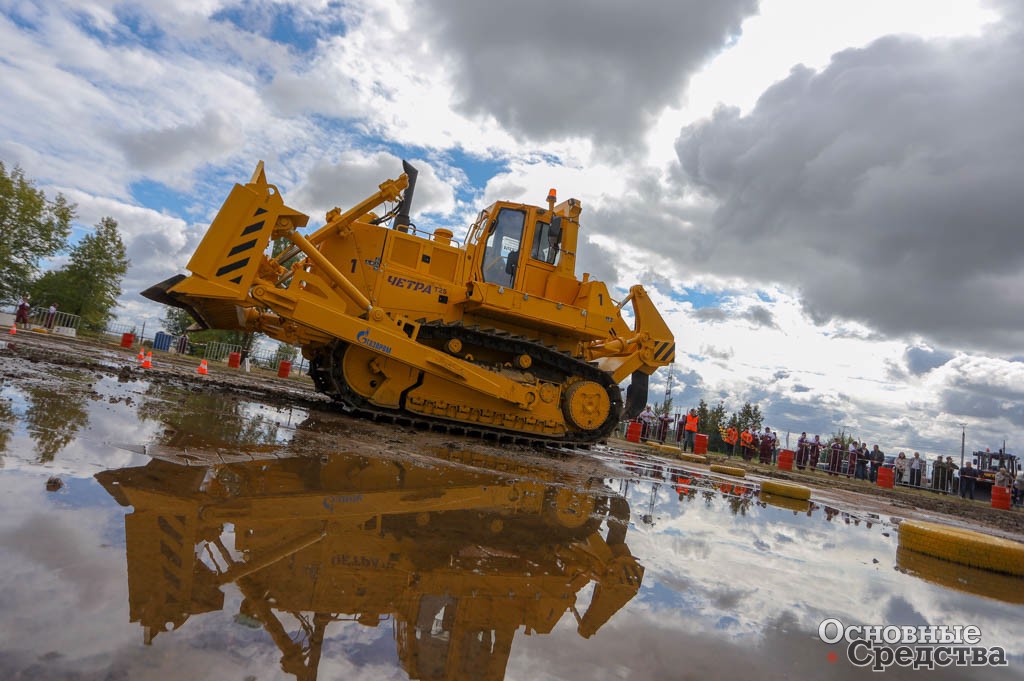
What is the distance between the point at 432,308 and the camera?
961 cm

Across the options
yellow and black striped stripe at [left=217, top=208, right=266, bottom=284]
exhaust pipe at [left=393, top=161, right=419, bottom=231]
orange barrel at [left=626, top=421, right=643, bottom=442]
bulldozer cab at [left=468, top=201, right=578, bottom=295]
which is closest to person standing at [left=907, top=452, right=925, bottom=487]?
orange barrel at [left=626, top=421, right=643, bottom=442]

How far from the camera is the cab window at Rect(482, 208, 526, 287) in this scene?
998 cm

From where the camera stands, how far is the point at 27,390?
536cm

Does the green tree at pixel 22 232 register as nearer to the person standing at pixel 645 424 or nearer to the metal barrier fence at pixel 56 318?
the metal barrier fence at pixel 56 318

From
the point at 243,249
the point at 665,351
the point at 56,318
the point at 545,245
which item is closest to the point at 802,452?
the point at 665,351

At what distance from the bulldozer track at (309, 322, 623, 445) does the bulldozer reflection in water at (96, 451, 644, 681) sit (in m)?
4.85

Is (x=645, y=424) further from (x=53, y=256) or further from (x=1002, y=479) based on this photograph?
(x=53, y=256)

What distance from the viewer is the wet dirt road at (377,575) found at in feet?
5.39

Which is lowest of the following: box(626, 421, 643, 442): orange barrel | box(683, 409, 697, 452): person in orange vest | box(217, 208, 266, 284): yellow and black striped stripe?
box(626, 421, 643, 442): orange barrel

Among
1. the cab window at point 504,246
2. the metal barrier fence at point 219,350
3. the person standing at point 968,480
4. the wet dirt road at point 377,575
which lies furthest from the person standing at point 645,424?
the metal barrier fence at point 219,350

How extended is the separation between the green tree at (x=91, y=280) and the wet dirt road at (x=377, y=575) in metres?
39.0

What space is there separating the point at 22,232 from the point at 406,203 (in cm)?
3681

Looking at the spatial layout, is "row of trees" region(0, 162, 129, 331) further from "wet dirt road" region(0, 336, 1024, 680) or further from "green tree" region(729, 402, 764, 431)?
"green tree" region(729, 402, 764, 431)

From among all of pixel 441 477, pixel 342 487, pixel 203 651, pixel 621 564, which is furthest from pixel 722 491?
pixel 203 651
